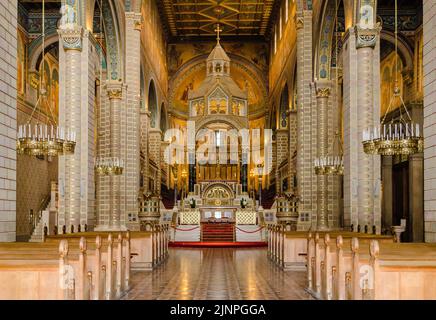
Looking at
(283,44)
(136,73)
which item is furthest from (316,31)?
(283,44)

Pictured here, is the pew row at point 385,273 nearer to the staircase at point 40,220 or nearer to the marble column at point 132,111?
the staircase at point 40,220

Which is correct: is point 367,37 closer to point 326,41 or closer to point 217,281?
point 326,41

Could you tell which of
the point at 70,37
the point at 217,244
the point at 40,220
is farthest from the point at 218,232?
the point at 70,37

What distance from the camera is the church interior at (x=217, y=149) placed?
382 inches

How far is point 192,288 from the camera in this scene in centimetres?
1118

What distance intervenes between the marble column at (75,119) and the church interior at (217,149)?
4 cm

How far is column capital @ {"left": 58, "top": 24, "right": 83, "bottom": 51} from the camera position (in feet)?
48.1

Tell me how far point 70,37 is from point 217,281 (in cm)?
708

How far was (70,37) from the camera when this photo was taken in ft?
48.2

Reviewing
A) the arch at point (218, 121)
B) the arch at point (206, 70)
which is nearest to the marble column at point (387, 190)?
the arch at point (218, 121)

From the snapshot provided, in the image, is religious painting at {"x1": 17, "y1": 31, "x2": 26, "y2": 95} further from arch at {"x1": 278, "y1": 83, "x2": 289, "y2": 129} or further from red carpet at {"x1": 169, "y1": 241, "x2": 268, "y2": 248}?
arch at {"x1": 278, "y1": 83, "x2": 289, "y2": 129}

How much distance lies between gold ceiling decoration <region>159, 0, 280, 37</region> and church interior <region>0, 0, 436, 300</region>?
0.15 metres

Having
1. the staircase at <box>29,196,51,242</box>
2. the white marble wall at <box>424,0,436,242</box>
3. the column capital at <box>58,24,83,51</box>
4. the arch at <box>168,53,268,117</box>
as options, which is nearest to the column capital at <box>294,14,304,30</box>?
the column capital at <box>58,24,83,51</box>
